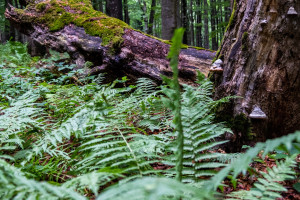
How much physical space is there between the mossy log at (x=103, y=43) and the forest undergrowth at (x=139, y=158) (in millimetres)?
905

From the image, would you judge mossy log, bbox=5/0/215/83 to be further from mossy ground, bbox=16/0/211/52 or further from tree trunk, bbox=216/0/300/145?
tree trunk, bbox=216/0/300/145

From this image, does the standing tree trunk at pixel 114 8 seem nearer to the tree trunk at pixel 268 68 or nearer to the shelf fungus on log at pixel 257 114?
the tree trunk at pixel 268 68

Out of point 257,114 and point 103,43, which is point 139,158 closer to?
point 257,114

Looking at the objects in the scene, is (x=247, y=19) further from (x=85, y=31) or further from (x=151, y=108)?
(x=85, y=31)

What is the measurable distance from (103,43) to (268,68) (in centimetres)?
298

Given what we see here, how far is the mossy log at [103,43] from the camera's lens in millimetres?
3922

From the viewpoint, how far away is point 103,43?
414cm

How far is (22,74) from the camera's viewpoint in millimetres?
5031

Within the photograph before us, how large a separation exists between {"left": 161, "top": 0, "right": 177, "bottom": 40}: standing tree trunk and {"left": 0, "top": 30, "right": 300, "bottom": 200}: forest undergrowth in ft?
9.77

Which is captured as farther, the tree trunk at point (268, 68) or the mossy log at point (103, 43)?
the mossy log at point (103, 43)

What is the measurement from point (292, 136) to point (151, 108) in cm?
209

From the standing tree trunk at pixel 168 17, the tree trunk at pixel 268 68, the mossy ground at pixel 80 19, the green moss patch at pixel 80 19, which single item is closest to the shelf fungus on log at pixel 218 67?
the tree trunk at pixel 268 68

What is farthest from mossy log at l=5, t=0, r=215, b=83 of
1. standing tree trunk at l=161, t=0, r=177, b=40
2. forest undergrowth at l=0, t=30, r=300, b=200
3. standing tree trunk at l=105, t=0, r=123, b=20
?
standing tree trunk at l=105, t=0, r=123, b=20

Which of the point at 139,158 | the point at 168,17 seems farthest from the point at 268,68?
the point at 168,17
